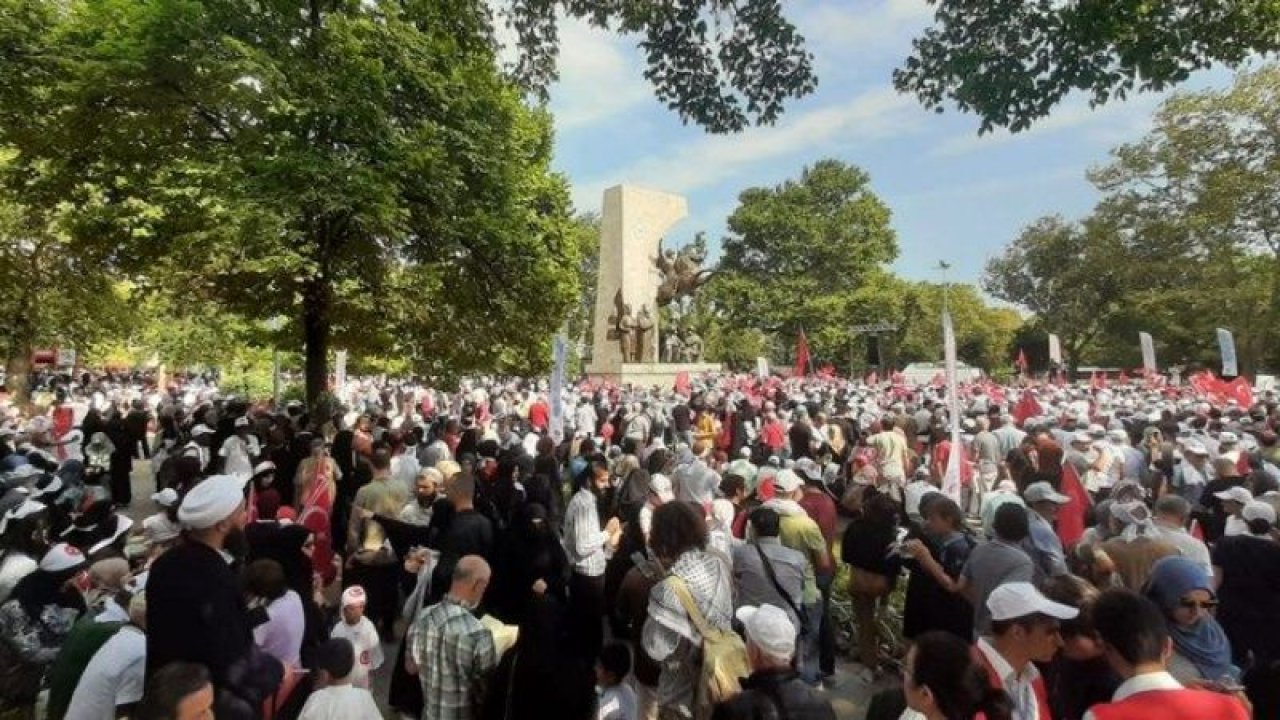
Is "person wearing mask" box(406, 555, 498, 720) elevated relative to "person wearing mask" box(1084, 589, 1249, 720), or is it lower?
lower

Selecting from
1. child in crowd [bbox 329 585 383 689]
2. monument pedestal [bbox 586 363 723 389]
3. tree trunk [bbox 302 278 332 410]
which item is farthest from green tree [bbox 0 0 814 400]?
monument pedestal [bbox 586 363 723 389]

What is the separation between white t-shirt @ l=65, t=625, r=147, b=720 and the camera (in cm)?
319

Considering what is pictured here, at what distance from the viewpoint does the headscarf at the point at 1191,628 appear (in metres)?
3.44

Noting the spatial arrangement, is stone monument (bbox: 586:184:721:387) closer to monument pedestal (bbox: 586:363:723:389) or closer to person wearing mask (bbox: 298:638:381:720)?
monument pedestal (bbox: 586:363:723:389)

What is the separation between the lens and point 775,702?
287 cm

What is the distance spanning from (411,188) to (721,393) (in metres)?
11.7

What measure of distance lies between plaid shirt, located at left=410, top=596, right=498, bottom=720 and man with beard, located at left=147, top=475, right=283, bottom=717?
71cm

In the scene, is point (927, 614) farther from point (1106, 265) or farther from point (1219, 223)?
point (1106, 265)

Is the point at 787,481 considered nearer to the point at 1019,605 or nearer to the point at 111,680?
the point at 1019,605

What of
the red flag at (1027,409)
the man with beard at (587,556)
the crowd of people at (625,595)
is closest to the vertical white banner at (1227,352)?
the red flag at (1027,409)

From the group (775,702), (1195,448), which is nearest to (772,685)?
(775,702)

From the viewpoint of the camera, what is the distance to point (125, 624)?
347 cm

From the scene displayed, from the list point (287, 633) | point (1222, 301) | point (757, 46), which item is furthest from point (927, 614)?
point (1222, 301)

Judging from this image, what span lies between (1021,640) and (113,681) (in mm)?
3591
